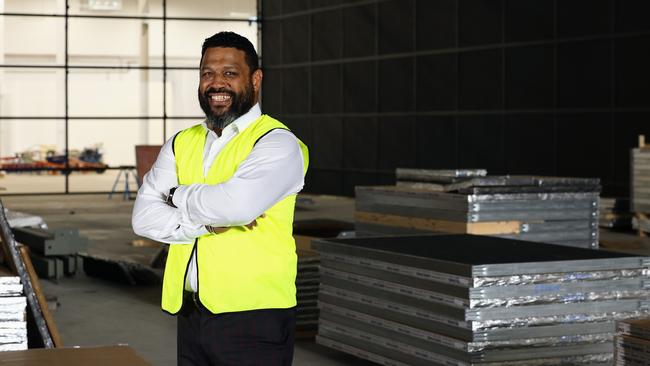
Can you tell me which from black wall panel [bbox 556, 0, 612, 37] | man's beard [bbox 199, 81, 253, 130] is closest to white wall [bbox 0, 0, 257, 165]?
black wall panel [bbox 556, 0, 612, 37]

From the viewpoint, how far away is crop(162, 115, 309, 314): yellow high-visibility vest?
393 centimetres

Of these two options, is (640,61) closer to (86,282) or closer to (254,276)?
(86,282)

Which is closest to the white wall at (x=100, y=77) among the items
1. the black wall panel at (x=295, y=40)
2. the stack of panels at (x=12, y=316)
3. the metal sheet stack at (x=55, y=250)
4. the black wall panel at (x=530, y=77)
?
the black wall panel at (x=295, y=40)

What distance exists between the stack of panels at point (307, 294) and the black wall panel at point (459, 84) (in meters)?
12.2

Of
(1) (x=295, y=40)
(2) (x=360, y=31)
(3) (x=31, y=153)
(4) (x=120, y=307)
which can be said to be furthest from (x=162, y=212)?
(3) (x=31, y=153)

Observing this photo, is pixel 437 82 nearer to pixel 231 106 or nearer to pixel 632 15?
pixel 632 15

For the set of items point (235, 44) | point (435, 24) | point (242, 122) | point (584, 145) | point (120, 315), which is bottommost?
point (120, 315)

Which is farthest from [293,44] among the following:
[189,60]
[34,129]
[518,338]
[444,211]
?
[518,338]

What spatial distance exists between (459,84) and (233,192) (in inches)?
873

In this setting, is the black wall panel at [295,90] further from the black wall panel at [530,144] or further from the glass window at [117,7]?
the black wall panel at [530,144]

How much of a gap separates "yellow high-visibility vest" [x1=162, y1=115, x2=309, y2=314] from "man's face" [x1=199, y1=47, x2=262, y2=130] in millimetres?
109

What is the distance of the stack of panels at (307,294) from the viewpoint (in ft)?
32.9

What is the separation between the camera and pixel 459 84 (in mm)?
25656

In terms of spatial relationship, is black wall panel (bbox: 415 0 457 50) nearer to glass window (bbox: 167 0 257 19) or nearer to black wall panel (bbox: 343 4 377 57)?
black wall panel (bbox: 343 4 377 57)
